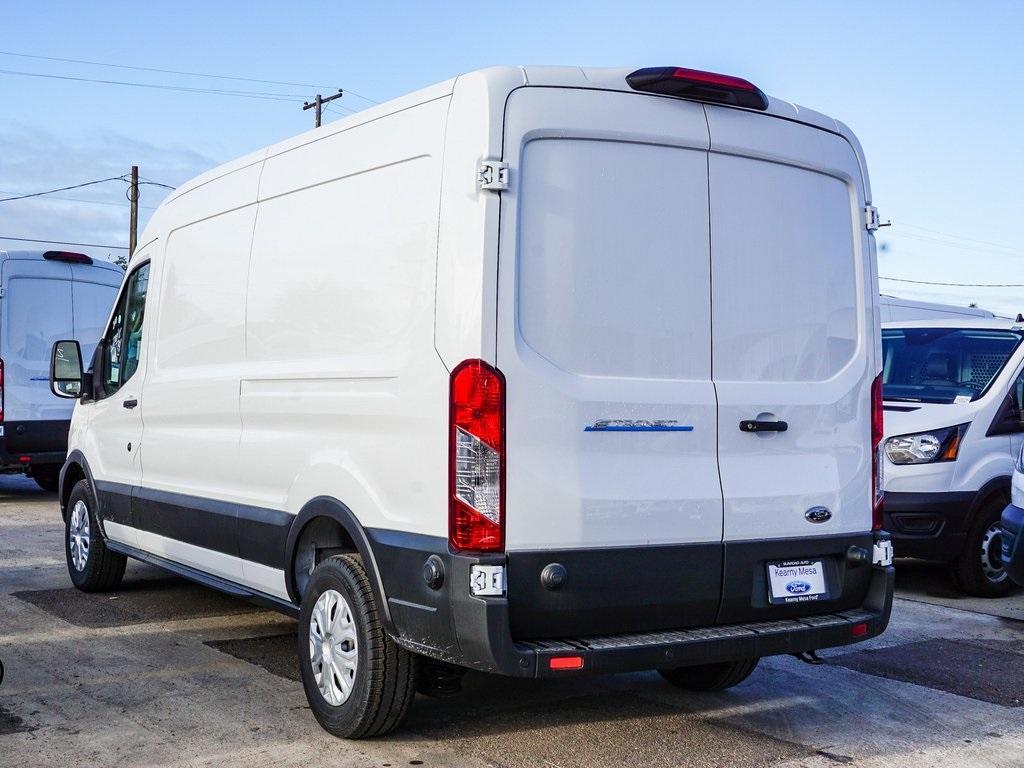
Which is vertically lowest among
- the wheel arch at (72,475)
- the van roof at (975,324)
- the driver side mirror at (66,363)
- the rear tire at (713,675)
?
the rear tire at (713,675)

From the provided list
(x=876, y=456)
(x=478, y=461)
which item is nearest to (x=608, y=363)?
(x=478, y=461)

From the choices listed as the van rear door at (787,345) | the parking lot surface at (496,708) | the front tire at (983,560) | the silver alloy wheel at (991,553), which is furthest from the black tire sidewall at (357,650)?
the silver alloy wheel at (991,553)

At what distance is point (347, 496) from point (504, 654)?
101 centimetres

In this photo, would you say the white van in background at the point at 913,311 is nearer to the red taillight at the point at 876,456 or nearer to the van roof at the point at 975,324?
the van roof at the point at 975,324

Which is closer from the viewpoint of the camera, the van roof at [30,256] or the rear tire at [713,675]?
the rear tire at [713,675]

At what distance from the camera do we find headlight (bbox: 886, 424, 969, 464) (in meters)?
7.96

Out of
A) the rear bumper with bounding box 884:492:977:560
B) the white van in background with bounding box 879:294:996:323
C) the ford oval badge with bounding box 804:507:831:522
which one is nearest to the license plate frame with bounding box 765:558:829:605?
the ford oval badge with bounding box 804:507:831:522

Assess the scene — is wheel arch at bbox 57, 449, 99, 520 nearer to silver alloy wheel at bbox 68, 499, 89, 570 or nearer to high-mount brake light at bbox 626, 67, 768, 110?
silver alloy wheel at bbox 68, 499, 89, 570

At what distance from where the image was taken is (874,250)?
5.12 m

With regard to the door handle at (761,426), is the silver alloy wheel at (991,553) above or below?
below

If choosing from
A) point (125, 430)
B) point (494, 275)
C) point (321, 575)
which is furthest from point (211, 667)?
point (494, 275)

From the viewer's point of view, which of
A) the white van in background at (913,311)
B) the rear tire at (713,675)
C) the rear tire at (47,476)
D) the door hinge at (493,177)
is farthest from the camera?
the white van in background at (913,311)

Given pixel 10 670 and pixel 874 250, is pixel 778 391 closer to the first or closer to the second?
pixel 874 250

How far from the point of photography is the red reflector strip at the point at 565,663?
405 cm
